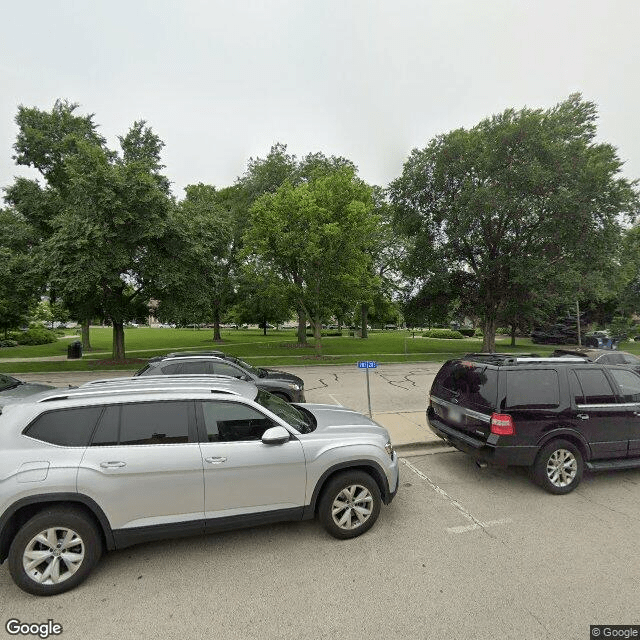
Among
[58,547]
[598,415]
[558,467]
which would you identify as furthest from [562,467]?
[58,547]

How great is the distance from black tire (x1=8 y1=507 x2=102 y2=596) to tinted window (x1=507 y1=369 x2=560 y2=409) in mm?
4891

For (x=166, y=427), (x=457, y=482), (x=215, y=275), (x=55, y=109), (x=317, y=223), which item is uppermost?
(x=55, y=109)

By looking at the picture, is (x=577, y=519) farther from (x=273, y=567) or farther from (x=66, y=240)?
(x=66, y=240)

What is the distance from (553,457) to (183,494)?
4736 mm

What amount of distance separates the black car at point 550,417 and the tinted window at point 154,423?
3842 millimetres

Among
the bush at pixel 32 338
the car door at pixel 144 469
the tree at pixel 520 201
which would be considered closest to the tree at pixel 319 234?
the tree at pixel 520 201

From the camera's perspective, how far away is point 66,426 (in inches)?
127

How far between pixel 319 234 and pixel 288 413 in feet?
53.0

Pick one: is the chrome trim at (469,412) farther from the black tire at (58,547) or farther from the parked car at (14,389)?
the parked car at (14,389)

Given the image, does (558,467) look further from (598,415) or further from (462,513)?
(462,513)

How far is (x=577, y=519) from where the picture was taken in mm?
4031

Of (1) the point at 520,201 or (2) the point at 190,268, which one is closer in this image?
(2) the point at 190,268

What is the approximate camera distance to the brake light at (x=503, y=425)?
4.52 metres

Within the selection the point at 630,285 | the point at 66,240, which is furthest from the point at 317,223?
the point at 630,285
